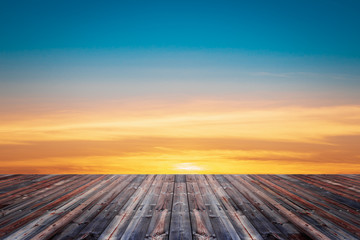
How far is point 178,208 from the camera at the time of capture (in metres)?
3.00

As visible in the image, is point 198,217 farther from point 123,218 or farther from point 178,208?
point 123,218

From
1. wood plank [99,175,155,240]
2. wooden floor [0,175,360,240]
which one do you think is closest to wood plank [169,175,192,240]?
wooden floor [0,175,360,240]

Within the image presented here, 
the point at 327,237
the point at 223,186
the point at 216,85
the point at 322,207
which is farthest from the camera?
the point at 216,85

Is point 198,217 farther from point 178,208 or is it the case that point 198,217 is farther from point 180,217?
point 178,208

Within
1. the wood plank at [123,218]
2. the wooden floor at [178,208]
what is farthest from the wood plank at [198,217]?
the wood plank at [123,218]

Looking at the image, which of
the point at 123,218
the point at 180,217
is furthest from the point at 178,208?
the point at 123,218

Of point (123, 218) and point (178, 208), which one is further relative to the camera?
point (178, 208)

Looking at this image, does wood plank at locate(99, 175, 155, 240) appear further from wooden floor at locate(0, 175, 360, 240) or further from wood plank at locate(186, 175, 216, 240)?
wood plank at locate(186, 175, 216, 240)

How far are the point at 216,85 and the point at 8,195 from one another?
21.0 ft

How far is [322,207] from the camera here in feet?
10.4

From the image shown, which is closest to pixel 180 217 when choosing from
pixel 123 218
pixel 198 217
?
pixel 198 217

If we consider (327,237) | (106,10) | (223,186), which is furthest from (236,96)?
(327,237)

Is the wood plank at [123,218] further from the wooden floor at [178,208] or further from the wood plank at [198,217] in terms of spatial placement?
the wood plank at [198,217]

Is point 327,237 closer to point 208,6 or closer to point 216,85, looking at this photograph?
point 216,85
